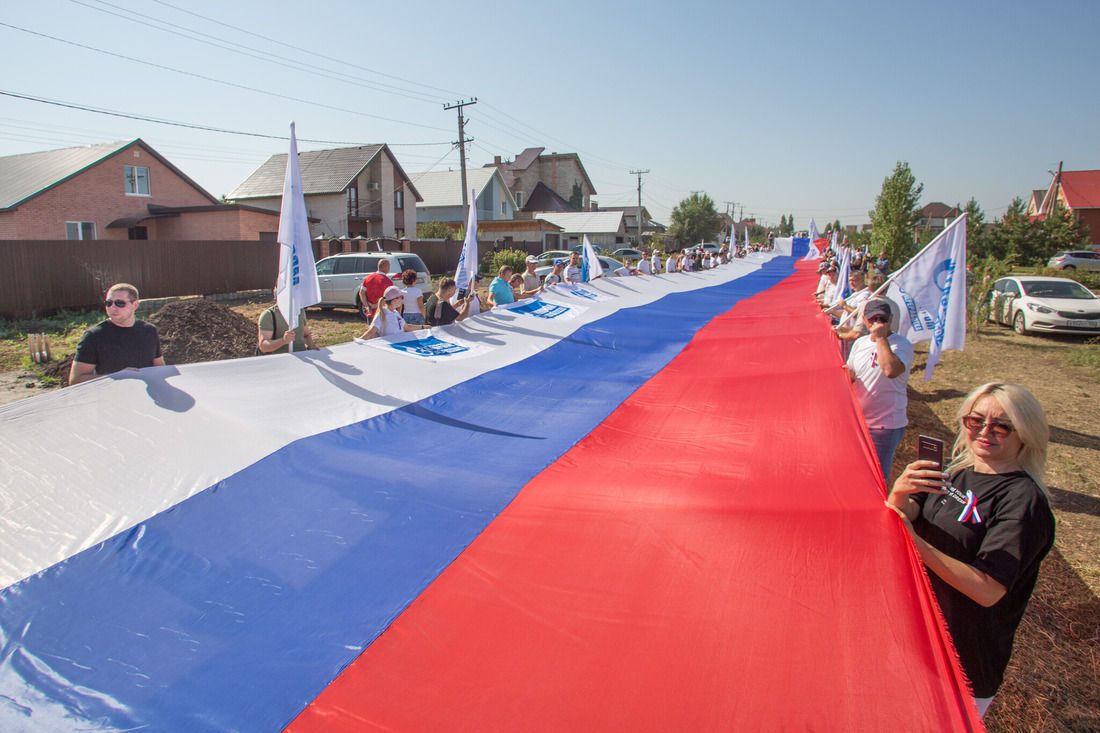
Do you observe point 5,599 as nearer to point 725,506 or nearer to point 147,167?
point 725,506

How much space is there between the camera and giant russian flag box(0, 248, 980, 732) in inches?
73.8

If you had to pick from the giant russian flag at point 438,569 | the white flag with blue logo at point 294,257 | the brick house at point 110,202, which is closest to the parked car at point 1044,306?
the giant russian flag at point 438,569

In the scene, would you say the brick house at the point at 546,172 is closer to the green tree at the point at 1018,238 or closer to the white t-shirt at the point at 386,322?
the green tree at the point at 1018,238

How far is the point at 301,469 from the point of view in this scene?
324 cm

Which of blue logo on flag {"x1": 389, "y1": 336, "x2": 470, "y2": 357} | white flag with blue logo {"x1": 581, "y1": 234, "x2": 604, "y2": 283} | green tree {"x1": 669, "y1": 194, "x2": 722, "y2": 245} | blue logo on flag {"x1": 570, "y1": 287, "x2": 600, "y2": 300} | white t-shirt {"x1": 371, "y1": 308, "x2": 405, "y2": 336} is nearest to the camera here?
blue logo on flag {"x1": 389, "y1": 336, "x2": 470, "y2": 357}

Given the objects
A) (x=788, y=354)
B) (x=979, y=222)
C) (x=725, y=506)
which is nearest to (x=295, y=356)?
(x=725, y=506)

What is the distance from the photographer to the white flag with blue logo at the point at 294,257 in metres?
4.74

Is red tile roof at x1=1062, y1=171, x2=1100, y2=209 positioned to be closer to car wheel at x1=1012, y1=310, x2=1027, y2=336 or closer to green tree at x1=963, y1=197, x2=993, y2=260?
green tree at x1=963, y1=197, x2=993, y2=260

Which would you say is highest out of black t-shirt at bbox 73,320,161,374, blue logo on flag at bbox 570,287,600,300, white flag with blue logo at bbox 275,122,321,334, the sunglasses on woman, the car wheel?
white flag with blue logo at bbox 275,122,321,334

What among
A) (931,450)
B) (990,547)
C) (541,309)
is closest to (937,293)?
(931,450)

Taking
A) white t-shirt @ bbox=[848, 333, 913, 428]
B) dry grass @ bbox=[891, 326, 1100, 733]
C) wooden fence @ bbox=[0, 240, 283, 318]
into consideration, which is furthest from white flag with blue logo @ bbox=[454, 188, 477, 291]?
wooden fence @ bbox=[0, 240, 283, 318]

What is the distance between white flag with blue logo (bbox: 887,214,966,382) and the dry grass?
1.58 m

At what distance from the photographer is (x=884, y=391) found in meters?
4.39

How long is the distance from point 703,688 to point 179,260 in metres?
21.6
